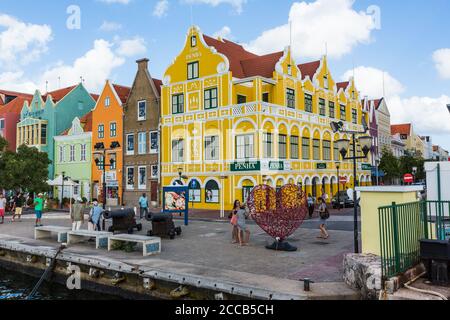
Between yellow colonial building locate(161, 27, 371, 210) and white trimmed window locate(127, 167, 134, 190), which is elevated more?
yellow colonial building locate(161, 27, 371, 210)

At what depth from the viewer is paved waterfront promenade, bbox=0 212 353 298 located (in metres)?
9.87

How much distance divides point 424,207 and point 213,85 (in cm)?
2440

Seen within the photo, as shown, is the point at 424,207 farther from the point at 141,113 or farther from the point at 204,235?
the point at 141,113

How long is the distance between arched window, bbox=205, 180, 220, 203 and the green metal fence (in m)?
22.8


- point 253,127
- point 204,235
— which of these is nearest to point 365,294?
point 204,235

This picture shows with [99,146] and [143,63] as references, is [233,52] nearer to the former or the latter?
[143,63]

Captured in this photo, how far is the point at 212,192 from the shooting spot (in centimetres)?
3269

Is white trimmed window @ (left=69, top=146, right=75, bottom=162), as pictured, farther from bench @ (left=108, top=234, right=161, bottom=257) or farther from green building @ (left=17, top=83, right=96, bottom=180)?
bench @ (left=108, top=234, right=161, bottom=257)

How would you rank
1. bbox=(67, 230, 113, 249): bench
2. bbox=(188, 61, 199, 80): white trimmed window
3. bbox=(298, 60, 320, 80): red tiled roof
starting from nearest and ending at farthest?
bbox=(67, 230, 113, 249): bench < bbox=(188, 61, 199, 80): white trimmed window < bbox=(298, 60, 320, 80): red tiled roof

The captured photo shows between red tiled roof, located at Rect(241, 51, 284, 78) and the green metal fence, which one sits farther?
red tiled roof, located at Rect(241, 51, 284, 78)

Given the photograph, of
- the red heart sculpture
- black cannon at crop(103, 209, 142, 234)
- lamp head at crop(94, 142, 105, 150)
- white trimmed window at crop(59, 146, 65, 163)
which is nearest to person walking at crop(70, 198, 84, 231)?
black cannon at crop(103, 209, 142, 234)

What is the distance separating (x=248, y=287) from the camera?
30.0 ft

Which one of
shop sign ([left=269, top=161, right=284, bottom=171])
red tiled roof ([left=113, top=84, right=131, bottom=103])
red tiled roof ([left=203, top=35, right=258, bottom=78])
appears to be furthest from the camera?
red tiled roof ([left=113, top=84, right=131, bottom=103])

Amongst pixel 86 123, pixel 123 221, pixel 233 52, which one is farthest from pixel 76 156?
pixel 123 221
